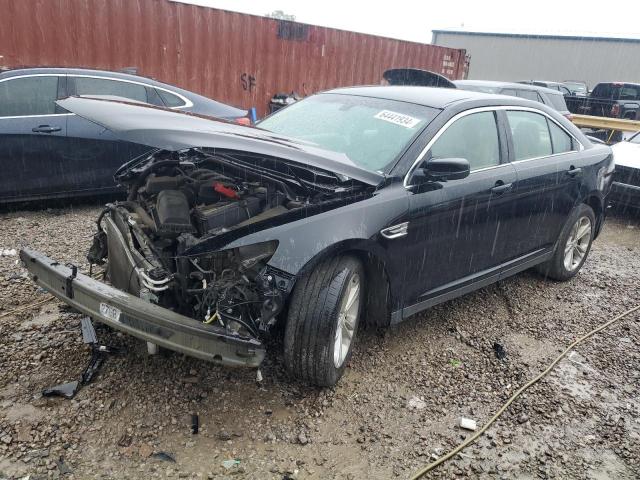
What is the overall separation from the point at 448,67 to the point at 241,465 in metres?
14.5

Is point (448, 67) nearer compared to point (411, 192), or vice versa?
point (411, 192)

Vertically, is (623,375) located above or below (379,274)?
below

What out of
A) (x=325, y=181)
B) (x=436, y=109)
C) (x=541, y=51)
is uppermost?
(x=541, y=51)

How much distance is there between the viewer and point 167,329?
8.04ft

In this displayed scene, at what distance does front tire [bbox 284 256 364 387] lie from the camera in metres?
2.78

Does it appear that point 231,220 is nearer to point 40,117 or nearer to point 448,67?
point 40,117

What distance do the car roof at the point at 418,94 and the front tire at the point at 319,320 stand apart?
140 centimetres

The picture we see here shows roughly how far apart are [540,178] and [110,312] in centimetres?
336

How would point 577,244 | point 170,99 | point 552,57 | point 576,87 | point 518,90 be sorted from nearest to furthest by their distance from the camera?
point 577,244 < point 170,99 < point 518,90 < point 576,87 < point 552,57

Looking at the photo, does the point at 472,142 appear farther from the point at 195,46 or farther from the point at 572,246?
the point at 195,46

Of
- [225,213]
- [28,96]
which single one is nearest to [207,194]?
[225,213]

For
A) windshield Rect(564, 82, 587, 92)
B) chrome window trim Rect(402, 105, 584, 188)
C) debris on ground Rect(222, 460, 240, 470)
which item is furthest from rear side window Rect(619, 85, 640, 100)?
debris on ground Rect(222, 460, 240, 470)

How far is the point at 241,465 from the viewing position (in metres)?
2.54

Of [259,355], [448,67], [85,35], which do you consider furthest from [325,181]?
[448,67]
